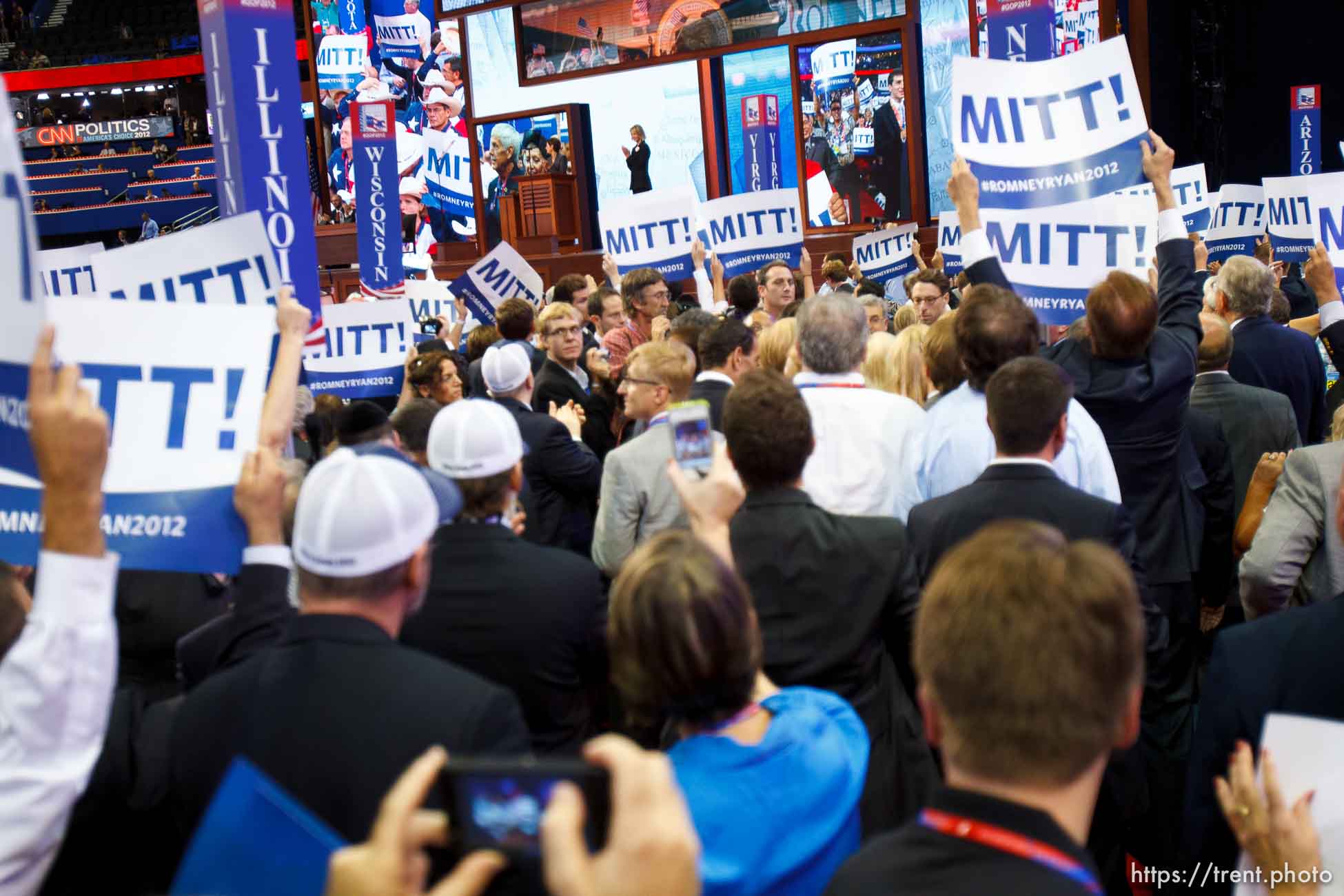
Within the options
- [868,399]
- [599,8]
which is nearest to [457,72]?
[599,8]

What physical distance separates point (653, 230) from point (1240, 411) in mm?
4446

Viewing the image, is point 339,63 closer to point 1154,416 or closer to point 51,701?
point 1154,416

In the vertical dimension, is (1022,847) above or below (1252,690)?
above

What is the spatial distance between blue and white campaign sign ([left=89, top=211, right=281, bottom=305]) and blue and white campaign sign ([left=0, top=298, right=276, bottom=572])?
920mm

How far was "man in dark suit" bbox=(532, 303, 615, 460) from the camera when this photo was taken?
5.73m

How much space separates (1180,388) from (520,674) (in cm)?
225

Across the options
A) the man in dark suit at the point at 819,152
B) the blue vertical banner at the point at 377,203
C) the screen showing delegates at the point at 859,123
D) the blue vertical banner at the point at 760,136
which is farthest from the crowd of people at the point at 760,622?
the man in dark suit at the point at 819,152

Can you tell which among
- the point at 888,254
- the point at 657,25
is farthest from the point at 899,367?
the point at 657,25

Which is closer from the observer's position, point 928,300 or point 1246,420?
point 1246,420

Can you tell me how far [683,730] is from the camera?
5.74 feet

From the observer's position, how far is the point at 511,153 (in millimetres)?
16875

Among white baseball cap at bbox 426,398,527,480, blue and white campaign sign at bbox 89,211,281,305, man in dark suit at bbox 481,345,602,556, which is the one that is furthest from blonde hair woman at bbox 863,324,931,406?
blue and white campaign sign at bbox 89,211,281,305

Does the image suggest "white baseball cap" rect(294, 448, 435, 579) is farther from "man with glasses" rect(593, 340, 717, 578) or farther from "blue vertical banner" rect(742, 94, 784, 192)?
"blue vertical banner" rect(742, 94, 784, 192)

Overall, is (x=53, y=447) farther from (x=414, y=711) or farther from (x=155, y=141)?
(x=155, y=141)
